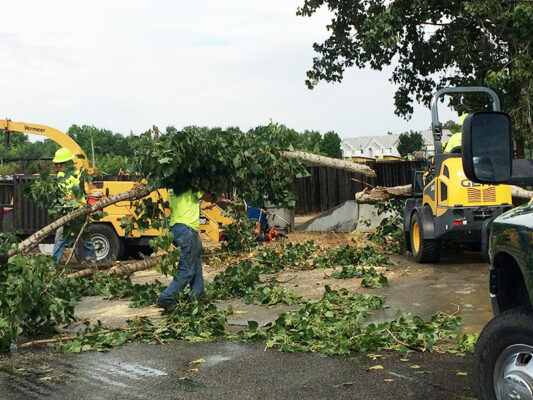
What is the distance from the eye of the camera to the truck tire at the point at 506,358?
3.38 metres

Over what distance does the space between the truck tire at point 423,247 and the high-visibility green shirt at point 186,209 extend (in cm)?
462

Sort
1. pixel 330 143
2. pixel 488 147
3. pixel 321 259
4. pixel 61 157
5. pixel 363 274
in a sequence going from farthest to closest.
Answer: pixel 330 143 < pixel 321 259 < pixel 61 157 < pixel 363 274 < pixel 488 147

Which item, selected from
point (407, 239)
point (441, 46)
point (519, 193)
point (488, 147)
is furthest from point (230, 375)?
point (441, 46)

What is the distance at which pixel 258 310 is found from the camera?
873 cm

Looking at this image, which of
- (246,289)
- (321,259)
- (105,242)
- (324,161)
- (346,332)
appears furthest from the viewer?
(105,242)

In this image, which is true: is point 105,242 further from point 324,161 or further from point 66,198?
point 324,161

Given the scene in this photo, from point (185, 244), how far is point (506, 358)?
17.7 feet

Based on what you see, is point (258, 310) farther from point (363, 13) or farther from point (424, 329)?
point (363, 13)

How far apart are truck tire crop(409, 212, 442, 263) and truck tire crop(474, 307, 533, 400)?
814 centimetres

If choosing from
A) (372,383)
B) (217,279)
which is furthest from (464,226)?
(372,383)

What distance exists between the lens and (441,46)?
18.7 metres

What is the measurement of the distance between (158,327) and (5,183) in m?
8.94

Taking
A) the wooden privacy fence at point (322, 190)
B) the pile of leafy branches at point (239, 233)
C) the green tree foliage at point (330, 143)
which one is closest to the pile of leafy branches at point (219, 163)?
the pile of leafy branches at point (239, 233)

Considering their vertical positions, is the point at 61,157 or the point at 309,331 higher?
the point at 61,157
